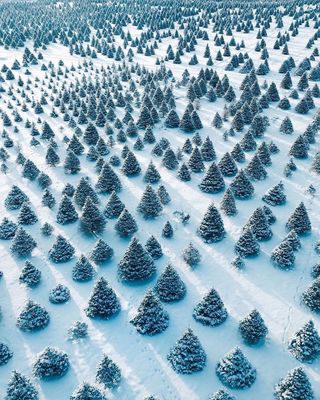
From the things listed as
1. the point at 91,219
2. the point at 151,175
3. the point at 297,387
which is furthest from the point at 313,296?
the point at 151,175

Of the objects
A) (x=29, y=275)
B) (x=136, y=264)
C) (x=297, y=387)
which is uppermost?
(x=297, y=387)

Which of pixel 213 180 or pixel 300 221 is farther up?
pixel 300 221

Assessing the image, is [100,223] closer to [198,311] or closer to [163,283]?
[163,283]

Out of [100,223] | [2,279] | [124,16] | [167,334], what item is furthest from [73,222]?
[124,16]

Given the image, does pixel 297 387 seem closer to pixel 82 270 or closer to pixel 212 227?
pixel 212 227

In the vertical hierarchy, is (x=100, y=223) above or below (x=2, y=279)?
above

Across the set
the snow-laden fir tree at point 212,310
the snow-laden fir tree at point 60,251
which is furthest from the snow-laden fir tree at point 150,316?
the snow-laden fir tree at point 60,251

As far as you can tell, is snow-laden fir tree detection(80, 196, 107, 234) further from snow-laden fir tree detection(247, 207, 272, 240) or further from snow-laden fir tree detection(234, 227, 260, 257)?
snow-laden fir tree detection(247, 207, 272, 240)
